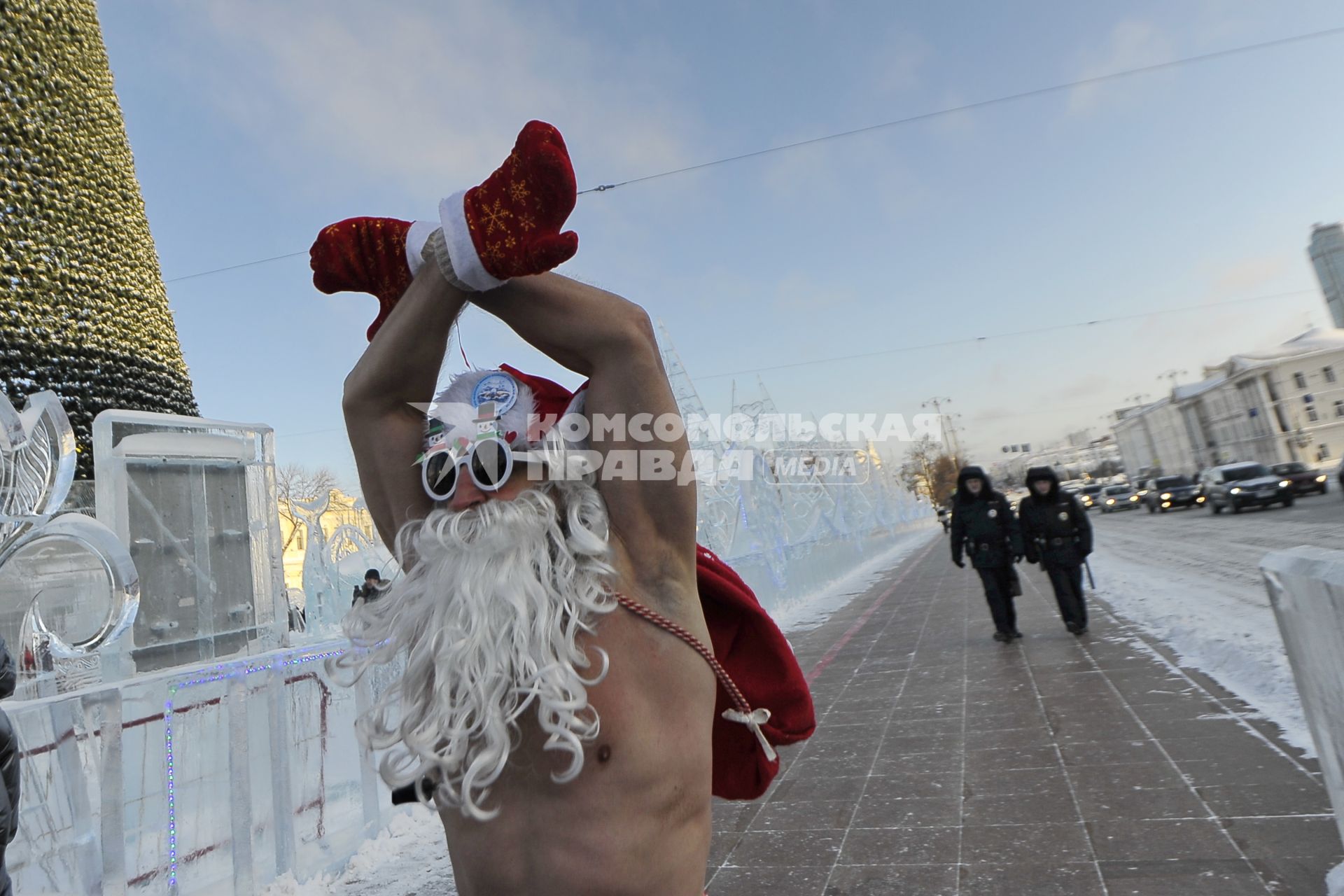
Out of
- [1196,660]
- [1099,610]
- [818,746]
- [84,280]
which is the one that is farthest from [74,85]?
[1099,610]

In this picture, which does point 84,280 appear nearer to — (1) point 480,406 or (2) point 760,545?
(1) point 480,406

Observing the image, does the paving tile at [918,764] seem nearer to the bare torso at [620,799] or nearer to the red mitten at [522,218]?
the bare torso at [620,799]

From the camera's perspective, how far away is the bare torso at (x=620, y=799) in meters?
1.12

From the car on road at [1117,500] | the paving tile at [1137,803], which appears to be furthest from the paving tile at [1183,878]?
the car on road at [1117,500]

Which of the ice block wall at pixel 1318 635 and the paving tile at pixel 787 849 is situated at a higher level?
the ice block wall at pixel 1318 635

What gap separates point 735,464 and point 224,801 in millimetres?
11893

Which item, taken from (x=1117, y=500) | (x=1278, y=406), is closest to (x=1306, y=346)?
(x=1278, y=406)

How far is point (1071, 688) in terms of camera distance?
17.3 feet

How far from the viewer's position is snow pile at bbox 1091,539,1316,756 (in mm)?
4328

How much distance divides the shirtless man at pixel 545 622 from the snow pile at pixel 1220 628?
9.51ft

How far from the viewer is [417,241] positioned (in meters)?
1.21

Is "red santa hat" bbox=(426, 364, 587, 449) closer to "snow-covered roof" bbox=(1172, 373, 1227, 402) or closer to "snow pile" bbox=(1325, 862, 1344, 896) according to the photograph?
"snow pile" bbox=(1325, 862, 1344, 896)

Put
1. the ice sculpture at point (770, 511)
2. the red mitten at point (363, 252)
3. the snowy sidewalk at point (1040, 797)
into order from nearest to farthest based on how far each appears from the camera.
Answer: the red mitten at point (363, 252), the snowy sidewalk at point (1040, 797), the ice sculpture at point (770, 511)

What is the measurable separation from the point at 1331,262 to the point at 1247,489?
73.0 m
